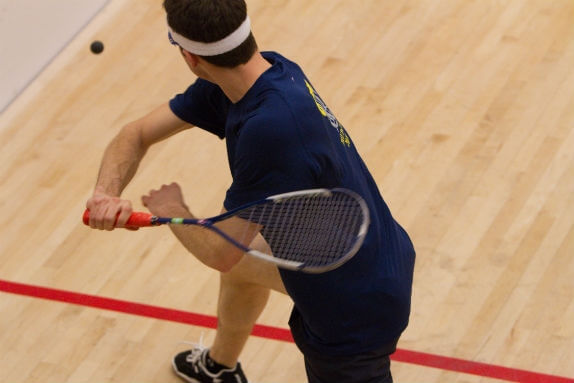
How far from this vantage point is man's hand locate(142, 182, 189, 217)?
2141mm

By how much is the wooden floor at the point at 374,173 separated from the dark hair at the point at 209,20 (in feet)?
3.87

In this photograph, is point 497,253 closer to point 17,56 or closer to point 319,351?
point 319,351

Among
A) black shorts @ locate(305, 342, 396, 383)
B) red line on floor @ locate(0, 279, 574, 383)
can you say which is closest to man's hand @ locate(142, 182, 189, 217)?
black shorts @ locate(305, 342, 396, 383)

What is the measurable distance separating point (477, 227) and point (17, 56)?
5.99 ft

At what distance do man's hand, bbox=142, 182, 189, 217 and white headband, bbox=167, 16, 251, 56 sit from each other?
0.89 feet

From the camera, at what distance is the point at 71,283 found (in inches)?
131

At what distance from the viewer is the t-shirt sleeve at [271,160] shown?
6.56 ft

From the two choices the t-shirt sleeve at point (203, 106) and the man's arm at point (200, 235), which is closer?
the man's arm at point (200, 235)

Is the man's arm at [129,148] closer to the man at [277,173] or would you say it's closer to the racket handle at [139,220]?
the man at [277,173]

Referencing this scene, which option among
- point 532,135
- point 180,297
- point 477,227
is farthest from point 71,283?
point 532,135

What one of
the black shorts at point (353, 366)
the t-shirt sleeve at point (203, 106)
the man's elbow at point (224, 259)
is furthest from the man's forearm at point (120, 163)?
the black shorts at point (353, 366)

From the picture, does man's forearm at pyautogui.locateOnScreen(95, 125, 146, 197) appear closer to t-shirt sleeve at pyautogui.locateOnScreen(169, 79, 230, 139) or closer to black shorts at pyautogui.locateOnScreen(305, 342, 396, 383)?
t-shirt sleeve at pyautogui.locateOnScreen(169, 79, 230, 139)

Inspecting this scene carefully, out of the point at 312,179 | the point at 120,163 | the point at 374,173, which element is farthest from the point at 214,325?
the point at 312,179

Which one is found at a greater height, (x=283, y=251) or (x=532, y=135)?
(x=283, y=251)
